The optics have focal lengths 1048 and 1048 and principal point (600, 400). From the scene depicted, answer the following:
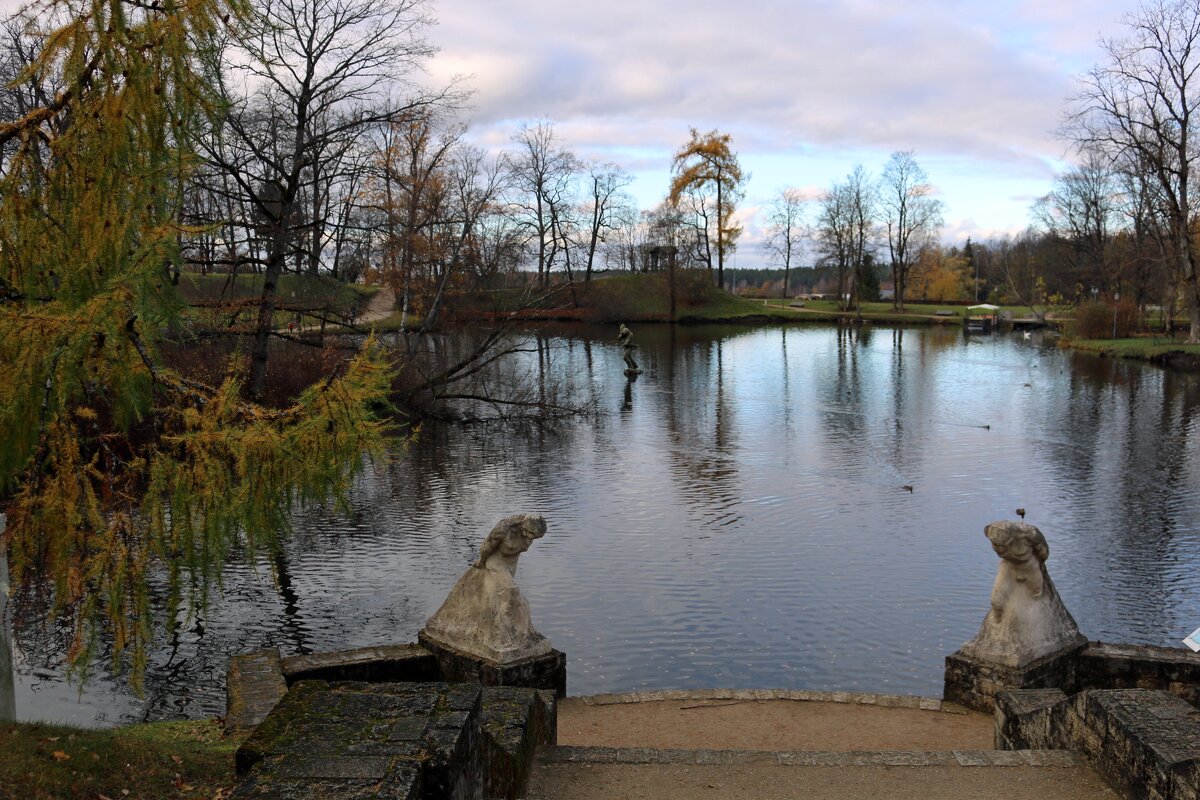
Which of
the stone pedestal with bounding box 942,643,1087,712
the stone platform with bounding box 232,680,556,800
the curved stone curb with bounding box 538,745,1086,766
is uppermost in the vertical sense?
the stone platform with bounding box 232,680,556,800

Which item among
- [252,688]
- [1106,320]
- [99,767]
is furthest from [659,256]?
[99,767]

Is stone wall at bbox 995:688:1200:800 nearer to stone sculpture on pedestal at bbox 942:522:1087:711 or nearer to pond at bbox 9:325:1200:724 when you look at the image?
stone sculpture on pedestal at bbox 942:522:1087:711

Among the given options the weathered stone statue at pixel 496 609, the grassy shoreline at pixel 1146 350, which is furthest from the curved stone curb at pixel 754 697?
the grassy shoreline at pixel 1146 350

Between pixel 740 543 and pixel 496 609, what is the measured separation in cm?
746

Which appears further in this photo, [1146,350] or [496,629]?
[1146,350]

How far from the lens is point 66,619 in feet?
36.1

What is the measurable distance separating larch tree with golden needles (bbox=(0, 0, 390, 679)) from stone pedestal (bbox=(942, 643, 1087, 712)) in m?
5.38

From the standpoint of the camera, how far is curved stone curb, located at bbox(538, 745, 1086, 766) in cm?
619

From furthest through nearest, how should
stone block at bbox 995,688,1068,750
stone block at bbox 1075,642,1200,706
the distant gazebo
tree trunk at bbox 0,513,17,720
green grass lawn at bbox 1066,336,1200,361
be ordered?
1. the distant gazebo
2. green grass lawn at bbox 1066,336,1200,361
3. stone block at bbox 1075,642,1200,706
4. stone block at bbox 995,688,1068,750
5. tree trunk at bbox 0,513,17,720

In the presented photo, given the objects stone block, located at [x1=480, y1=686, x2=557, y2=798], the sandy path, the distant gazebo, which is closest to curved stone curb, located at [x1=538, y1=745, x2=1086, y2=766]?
stone block, located at [x1=480, y1=686, x2=557, y2=798]

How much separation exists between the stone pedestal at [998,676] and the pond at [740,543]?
1.97m

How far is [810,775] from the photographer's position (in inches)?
241

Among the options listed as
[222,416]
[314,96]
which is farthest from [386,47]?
[222,416]

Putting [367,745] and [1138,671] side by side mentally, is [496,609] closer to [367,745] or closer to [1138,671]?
[367,745]
